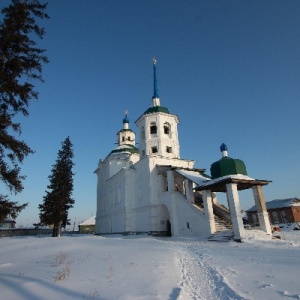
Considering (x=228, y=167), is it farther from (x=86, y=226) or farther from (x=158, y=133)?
(x=86, y=226)

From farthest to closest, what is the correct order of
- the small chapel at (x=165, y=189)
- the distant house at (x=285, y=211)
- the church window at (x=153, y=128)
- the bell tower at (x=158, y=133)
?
the distant house at (x=285, y=211), the church window at (x=153, y=128), the bell tower at (x=158, y=133), the small chapel at (x=165, y=189)

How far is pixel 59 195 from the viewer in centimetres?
3241

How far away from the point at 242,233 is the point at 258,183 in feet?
14.3

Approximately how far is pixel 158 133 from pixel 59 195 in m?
16.2

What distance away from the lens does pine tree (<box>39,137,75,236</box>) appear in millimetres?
31484

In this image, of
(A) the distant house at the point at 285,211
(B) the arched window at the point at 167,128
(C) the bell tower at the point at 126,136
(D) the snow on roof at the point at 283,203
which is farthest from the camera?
(D) the snow on roof at the point at 283,203

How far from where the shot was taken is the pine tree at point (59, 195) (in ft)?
103

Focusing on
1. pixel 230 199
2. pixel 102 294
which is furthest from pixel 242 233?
pixel 102 294

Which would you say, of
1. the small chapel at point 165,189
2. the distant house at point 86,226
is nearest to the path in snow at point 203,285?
the small chapel at point 165,189

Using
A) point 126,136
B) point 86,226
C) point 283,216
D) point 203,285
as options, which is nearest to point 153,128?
point 126,136

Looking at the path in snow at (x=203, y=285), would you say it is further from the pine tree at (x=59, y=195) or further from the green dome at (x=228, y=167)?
the pine tree at (x=59, y=195)

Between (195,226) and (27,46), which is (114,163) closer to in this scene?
(195,226)

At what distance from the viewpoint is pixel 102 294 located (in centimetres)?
437

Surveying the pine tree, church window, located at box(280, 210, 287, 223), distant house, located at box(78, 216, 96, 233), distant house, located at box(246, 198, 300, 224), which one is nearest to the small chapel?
the pine tree
